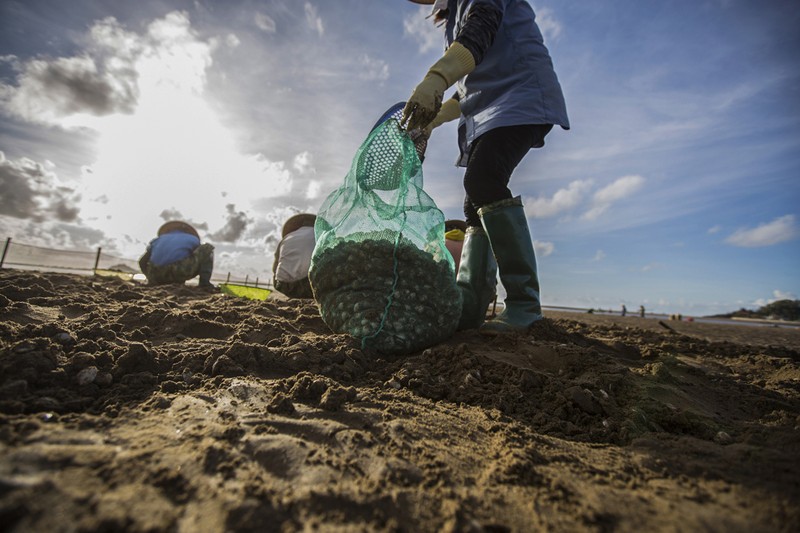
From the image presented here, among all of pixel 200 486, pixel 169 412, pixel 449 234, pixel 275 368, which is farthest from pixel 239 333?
pixel 449 234

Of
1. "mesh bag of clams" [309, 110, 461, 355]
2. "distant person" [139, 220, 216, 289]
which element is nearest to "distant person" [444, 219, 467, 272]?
"mesh bag of clams" [309, 110, 461, 355]

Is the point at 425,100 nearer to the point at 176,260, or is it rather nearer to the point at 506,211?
the point at 506,211

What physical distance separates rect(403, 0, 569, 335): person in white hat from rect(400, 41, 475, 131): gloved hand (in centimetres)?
4

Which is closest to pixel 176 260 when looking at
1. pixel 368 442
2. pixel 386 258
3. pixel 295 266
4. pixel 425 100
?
pixel 295 266

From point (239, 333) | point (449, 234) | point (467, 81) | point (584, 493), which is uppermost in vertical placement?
point (467, 81)

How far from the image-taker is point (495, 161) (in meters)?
2.11

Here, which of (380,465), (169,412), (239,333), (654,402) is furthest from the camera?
(239,333)

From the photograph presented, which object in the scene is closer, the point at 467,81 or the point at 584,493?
the point at 584,493

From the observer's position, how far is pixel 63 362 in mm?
1086

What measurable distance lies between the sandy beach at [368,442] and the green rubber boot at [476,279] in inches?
22.8

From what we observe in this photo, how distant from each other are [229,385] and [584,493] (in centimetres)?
97

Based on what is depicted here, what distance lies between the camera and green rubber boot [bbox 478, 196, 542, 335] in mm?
2109

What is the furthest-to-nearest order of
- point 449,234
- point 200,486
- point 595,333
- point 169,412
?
1. point 449,234
2. point 595,333
3. point 169,412
4. point 200,486

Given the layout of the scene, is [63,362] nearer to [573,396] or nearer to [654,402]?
[573,396]
